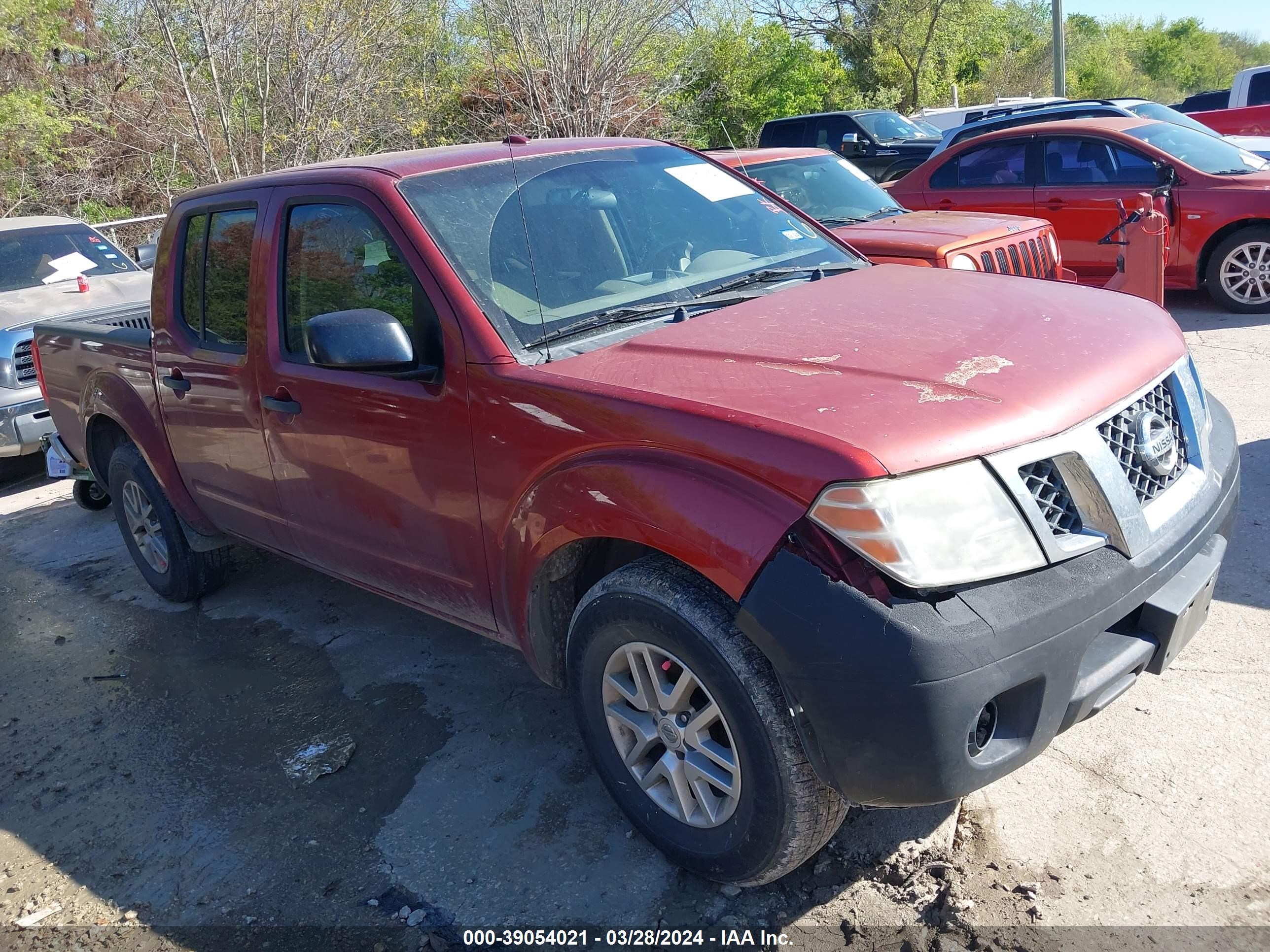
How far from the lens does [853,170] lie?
8305 mm

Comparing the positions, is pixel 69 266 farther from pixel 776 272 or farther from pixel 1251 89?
pixel 1251 89

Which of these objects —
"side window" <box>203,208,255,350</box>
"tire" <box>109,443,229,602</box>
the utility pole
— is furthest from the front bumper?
the utility pole

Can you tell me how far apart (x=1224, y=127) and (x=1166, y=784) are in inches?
590

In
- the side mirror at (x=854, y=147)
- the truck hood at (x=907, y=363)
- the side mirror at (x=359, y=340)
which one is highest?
the side mirror at (x=359, y=340)

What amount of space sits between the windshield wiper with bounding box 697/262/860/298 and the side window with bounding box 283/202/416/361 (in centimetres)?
97

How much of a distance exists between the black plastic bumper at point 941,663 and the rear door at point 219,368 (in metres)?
2.48

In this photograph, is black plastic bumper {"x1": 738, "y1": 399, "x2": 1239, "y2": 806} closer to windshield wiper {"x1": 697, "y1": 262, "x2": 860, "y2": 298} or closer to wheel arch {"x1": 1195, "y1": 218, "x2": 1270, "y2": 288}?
windshield wiper {"x1": 697, "y1": 262, "x2": 860, "y2": 298}

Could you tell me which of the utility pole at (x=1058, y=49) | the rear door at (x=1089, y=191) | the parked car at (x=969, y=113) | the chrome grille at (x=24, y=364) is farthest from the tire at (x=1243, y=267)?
the utility pole at (x=1058, y=49)

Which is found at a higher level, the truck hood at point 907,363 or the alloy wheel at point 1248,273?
the truck hood at point 907,363

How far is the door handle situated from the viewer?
3.78 meters

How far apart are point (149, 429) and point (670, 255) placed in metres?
2.68

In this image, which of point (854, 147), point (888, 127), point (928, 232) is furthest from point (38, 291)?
point (888, 127)

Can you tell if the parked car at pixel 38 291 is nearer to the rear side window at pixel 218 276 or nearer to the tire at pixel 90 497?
the tire at pixel 90 497

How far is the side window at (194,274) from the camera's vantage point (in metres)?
4.43
